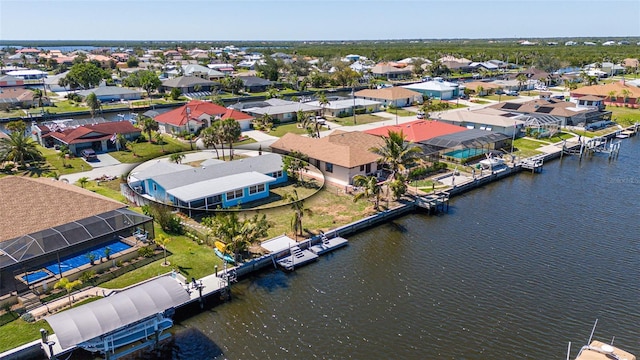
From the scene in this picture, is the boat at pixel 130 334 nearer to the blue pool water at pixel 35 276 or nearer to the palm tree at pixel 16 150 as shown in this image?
the blue pool water at pixel 35 276

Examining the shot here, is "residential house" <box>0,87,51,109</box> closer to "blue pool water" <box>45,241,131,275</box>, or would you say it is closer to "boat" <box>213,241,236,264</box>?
"blue pool water" <box>45,241,131,275</box>

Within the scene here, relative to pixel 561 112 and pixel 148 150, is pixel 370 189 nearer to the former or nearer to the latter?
pixel 148 150

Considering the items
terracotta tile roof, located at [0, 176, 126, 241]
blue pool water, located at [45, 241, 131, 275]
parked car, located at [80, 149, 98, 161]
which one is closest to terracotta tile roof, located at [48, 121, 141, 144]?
parked car, located at [80, 149, 98, 161]

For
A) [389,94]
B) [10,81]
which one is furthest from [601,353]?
[10,81]

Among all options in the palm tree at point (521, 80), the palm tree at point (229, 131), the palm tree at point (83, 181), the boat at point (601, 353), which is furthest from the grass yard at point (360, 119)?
the boat at point (601, 353)

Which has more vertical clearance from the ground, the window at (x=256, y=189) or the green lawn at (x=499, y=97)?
the green lawn at (x=499, y=97)
